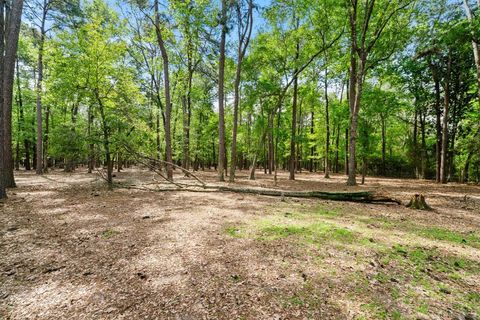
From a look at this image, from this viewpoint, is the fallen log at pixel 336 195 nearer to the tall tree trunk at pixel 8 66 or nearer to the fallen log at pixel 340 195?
the fallen log at pixel 340 195

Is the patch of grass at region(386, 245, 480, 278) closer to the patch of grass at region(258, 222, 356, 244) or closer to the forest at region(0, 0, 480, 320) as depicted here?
the forest at region(0, 0, 480, 320)

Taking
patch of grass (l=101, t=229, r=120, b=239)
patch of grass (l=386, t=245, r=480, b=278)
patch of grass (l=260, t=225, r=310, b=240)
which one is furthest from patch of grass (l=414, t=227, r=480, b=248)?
patch of grass (l=101, t=229, r=120, b=239)

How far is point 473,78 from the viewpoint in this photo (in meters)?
14.8

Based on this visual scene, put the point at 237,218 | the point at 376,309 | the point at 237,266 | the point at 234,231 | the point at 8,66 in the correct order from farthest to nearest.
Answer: the point at 8,66 < the point at 237,218 < the point at 234,231 < the point at 237,266 < the point at 376,309

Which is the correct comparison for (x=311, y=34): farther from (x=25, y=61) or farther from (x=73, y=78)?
(x=25, y=61)

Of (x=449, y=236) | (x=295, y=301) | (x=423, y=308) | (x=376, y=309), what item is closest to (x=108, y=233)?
(x=295, y=301)

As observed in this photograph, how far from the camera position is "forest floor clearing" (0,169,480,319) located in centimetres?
231

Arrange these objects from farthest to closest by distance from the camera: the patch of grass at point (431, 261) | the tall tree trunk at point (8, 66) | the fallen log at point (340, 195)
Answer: the fallen log at point (340, 195)
the tall tree trunk at point (8, 66)
the patch of grass at point (431, 261)

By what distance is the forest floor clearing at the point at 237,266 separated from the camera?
231 cm

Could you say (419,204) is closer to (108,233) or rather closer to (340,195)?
(340,195)

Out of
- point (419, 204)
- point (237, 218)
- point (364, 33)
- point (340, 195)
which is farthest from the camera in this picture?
point (364, 33)

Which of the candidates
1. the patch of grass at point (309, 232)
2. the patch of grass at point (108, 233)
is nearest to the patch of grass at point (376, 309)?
the patch of grass at point (309, 232)

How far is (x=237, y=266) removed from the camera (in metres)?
3.13

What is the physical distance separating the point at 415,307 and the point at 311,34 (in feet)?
53.5
